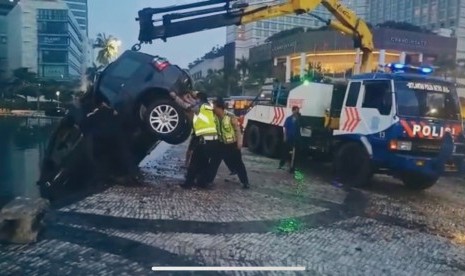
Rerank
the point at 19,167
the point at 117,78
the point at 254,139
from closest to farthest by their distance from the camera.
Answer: the point at 117,78 → the point at 19,167 → the point at 254,139

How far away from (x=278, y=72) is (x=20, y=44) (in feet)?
115

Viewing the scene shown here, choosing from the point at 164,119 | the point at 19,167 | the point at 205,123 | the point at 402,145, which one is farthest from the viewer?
the point at 19,167

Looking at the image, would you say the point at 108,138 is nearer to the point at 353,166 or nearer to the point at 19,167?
the point at 19,167

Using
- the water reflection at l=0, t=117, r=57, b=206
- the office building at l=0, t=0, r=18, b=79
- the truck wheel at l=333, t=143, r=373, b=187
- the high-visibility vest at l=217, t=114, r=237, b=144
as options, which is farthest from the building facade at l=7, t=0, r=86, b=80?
the high-visibility vest at l=217, t=114, r=237, b=144

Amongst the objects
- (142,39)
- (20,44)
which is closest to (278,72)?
(20,44)

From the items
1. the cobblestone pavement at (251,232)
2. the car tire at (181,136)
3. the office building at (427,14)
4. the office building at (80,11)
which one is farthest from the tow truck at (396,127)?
the office building at (80,11)

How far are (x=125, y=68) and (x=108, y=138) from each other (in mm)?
1412

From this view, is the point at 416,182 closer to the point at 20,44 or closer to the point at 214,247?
the point at 214,247

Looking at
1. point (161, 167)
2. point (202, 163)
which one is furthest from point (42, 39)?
point (202, 163)

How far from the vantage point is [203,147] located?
809 centimetres

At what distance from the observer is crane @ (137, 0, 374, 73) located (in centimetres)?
1236

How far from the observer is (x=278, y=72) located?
69312 mm

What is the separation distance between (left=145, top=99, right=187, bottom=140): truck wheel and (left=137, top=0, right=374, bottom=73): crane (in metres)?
3.82

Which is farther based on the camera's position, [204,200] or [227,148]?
[227,148]
